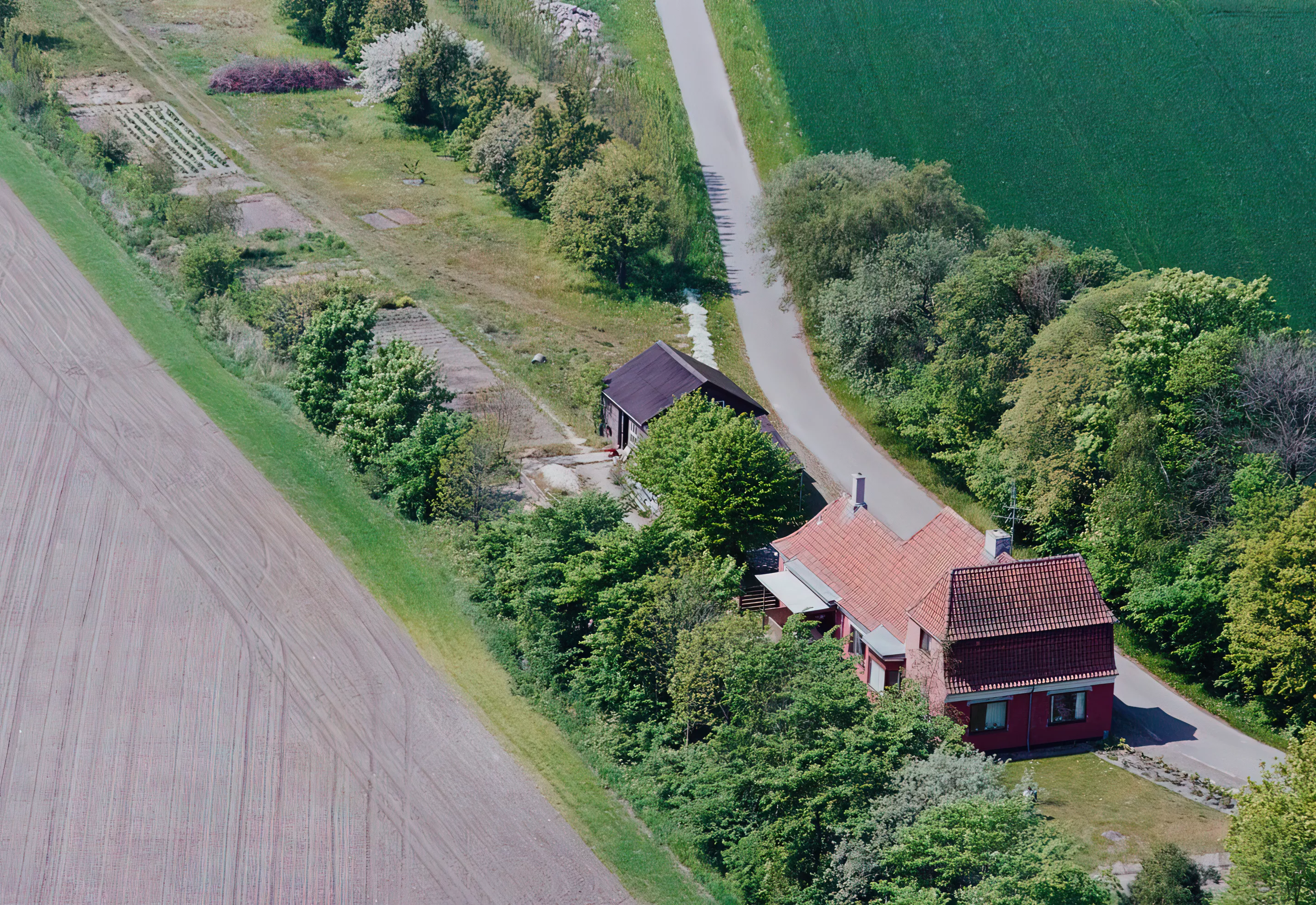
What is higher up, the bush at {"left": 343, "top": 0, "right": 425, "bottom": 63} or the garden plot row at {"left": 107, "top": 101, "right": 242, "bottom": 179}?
the bush at {"left": 343, "top": 0, "right": 425, "bottom": 63}

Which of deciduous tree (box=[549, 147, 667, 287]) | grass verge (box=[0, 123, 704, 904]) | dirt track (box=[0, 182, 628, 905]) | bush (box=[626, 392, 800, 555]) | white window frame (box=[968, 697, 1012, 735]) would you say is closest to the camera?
dirt track (box=[0, 182, 628, 905])

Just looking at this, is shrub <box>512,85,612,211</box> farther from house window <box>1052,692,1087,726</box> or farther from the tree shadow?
house window <box>1052,692,1087,726</box>

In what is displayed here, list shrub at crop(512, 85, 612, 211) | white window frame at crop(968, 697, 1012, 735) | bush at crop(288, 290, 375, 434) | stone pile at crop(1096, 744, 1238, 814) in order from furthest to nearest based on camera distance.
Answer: shrub at crop(512, 85, 612, 211) < bush at crop(288, 290, 375, 434) < white window frame at crop(968, 697, 1012, 735) < stone pile at crop(1096, 744, 1238, 814)

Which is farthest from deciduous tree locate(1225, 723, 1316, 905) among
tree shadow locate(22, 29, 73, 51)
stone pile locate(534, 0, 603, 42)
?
tree shadow locate(22, 29, 73, 51)

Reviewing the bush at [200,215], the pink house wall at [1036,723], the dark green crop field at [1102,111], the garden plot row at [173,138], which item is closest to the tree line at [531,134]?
the dark green crop field at [1102,111]

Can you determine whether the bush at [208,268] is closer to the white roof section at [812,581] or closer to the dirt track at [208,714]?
the dirt track at [208,714]

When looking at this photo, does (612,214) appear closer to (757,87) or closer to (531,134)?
(531,134)

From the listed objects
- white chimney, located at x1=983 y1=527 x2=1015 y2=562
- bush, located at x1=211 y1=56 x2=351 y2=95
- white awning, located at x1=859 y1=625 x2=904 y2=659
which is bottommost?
bush, located at x1=211 y1=56 x2=351 y2=95

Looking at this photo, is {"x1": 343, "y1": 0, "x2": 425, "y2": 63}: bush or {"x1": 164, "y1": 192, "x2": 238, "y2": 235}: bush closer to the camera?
{"x1": 164, "y1": 192, "x2": 238, "y2": 235}: bush

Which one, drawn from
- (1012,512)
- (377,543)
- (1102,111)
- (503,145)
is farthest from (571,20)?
(1012,512)
